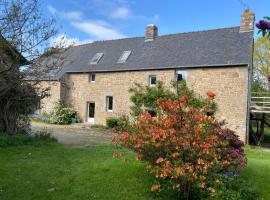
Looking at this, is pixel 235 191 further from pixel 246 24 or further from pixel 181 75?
pixel 246 24

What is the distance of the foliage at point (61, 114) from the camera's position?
83.2ft

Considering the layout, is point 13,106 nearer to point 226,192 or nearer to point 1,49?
point 1,49

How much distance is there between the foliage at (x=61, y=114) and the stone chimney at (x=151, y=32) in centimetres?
946

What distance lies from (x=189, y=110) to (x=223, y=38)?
1640 cm

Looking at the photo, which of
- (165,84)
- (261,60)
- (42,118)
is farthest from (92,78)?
(261,60)

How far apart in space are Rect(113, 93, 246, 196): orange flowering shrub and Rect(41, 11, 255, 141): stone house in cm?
1003

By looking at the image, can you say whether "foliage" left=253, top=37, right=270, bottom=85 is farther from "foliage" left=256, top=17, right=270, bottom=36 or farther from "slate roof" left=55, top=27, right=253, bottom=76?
"foliage" left=256, top=17, right=270, bottom=36

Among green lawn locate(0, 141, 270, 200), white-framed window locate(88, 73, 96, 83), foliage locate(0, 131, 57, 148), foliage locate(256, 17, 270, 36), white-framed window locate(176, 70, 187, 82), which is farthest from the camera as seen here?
white-framed window locate(88, 73, 96, 83)

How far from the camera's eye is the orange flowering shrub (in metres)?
5.46

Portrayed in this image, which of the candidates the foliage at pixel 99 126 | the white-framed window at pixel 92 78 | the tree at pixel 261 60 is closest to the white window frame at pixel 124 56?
the white-framed window at pixel 92 78

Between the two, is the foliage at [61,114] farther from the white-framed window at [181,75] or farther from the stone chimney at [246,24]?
the stone chimney at [246,24]

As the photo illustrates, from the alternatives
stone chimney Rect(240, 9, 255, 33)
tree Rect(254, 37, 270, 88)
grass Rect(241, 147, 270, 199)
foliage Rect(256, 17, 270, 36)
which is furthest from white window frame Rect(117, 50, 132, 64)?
foliage Rect(256, 17, 270, 36)

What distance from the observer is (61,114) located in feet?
83.6

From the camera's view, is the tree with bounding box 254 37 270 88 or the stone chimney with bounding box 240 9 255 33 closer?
the stone chimney with bounding box 240 9 255 33
